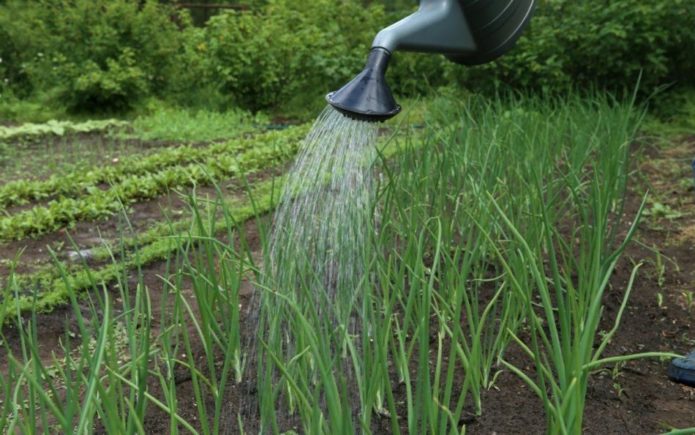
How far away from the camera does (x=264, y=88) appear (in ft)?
26.3

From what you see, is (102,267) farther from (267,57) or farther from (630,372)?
(267,57)

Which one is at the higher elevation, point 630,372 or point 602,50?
point 602,50

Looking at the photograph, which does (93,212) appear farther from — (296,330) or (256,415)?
(296,330)

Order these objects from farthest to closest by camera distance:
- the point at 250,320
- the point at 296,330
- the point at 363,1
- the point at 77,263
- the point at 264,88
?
the point at 363,1 < the point at 264,88 < the point at 77,263 < the point at 250,320 < the point at 296,330

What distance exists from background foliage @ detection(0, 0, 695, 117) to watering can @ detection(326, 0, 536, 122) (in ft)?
16.3

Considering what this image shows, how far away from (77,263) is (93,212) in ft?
2.53

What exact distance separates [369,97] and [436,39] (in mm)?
221

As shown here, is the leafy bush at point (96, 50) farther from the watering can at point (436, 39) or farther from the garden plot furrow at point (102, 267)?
the watering can at point (436, 39)

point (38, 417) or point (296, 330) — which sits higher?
point (296, 330)

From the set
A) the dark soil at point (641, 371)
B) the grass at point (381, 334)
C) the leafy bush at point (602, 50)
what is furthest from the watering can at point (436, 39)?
the leafy bush at point (602, 50)

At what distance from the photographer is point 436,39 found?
1493 millimetres

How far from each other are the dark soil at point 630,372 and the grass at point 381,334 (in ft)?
0.10

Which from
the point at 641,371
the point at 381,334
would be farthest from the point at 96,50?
the point at 381,334

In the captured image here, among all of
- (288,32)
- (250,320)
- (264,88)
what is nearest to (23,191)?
(250,320)
